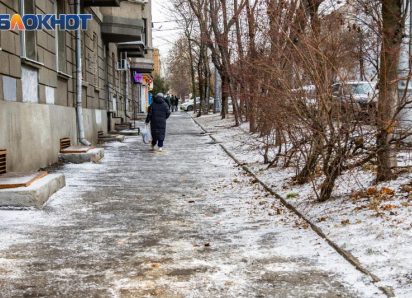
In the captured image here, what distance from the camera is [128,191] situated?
805 centimetres

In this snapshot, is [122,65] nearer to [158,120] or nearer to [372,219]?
[158,120]

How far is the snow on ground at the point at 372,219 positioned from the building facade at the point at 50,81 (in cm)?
448

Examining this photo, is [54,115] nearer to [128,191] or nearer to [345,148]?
[128,191]

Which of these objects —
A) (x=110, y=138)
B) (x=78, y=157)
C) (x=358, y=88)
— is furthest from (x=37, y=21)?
(x=110, y=138)

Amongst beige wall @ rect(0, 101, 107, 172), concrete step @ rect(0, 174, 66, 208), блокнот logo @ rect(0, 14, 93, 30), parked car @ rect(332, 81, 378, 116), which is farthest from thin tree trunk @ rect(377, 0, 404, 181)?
блокнот logo @ rect(0, 14, 93, 30)

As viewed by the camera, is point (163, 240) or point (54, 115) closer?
point (163, 240)

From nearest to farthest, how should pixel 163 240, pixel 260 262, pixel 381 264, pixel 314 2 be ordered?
pixel 381 264 → pixel 260 262 → pixel 163 240 → pixel 314 2

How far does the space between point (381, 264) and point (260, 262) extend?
974 mm

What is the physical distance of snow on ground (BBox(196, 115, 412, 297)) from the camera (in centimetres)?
387

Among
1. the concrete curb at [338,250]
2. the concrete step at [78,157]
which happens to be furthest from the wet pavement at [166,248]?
the concrete step at [78,157]

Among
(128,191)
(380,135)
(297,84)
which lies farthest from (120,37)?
(380,135)

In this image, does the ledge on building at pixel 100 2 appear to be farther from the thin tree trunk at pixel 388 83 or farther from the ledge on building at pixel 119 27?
the thin tree trunk at pixel 388 83

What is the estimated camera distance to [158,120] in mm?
14508

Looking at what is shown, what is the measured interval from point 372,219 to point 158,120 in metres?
10.1
